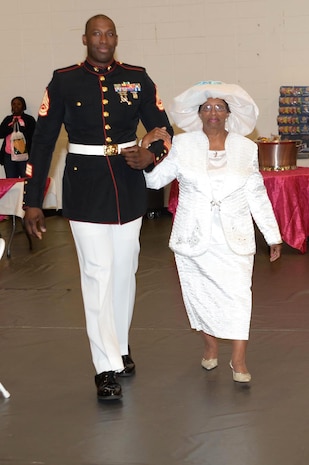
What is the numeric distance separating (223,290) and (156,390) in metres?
0.56

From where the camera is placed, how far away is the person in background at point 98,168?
3904 mm

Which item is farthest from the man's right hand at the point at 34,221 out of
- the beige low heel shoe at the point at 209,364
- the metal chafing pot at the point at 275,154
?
the metal chafing pot at the point at 275,154

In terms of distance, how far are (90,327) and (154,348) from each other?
0.90 m

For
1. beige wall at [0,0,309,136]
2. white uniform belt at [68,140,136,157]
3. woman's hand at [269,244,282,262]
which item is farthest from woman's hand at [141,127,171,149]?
beige wall at [0,0,309,136]

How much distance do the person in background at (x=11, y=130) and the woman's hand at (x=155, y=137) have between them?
7.01 metres

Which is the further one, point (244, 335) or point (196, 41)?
point (196, 41)

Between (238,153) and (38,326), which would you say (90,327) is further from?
(38,326)

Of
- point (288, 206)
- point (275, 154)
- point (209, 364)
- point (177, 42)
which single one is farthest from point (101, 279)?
point (177, 42)

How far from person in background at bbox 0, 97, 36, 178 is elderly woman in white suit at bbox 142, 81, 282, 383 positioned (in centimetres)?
695

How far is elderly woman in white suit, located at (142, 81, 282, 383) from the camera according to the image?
402cm

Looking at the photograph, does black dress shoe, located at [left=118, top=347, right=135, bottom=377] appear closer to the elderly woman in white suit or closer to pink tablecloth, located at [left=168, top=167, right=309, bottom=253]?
the elderly woman in white suit

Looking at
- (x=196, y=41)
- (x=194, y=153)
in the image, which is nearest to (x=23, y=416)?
(x=194, y=153)

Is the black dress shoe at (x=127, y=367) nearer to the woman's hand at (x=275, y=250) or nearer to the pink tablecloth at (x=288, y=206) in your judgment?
the woman's hand at (x=275, y=250)

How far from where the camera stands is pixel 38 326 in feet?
17.6
